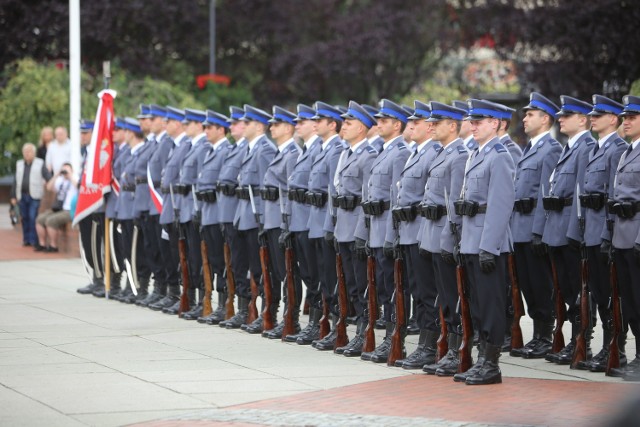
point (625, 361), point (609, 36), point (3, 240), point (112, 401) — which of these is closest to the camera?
point (112, 401)

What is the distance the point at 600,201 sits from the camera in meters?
10.9

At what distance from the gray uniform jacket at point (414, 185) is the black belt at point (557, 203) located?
1.10 meters

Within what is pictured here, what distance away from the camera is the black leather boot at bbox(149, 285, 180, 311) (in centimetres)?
1538

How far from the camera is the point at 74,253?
2217cm

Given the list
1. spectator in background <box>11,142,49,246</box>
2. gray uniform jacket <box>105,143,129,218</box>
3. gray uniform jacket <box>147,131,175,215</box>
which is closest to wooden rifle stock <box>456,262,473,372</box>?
gray uniform jacket <box>147,131,175,215</box>

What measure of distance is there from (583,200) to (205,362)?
11.2ft

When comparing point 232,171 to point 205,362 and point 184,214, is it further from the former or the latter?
point 205,362

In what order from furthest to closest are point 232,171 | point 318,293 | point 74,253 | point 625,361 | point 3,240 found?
point 3,240 → point 74,253 → point 232,171 → point 318,293 → point 625,361

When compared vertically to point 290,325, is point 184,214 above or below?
above

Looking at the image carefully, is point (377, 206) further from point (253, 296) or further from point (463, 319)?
point (253, 296)

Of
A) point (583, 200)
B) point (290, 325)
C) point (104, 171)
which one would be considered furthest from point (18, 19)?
point (583, 200)

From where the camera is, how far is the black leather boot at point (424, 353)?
11008mm

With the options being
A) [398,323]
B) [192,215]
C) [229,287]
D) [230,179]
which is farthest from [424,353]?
[192,215]

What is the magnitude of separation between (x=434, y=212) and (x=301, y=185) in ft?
7.94
